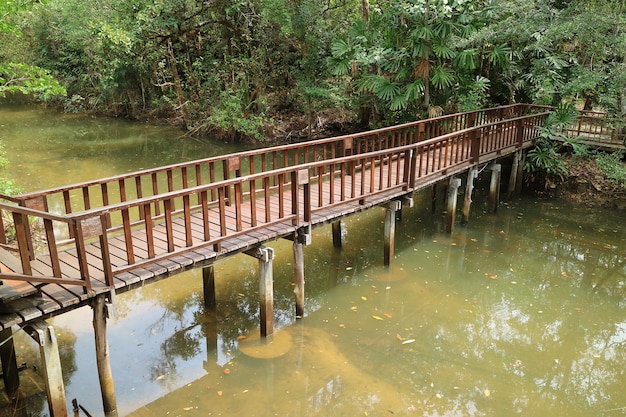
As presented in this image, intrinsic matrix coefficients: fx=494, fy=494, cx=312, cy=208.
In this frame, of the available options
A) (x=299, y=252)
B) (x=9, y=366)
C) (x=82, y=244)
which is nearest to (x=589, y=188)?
(x=299, y=252)

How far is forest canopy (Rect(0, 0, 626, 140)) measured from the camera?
11.4 meters

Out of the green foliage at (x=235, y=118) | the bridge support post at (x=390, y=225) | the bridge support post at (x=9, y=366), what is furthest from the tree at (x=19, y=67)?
the green foliage at (x=235, y=118)

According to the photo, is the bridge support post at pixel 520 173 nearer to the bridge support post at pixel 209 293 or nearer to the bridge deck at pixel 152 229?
the bridge deck at pixel 152 229

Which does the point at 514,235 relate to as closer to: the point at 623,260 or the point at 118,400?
the point at 623,260

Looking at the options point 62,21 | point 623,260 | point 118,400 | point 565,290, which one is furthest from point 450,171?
point 62,21

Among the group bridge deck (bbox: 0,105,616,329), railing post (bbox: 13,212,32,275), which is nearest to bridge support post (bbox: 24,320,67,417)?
bridge deck (bbox: 0,105,616,329)

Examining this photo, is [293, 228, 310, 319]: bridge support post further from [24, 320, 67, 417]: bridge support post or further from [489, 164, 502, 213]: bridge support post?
[489, 164, 502, 213]: bridge support post

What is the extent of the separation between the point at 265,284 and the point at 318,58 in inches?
487

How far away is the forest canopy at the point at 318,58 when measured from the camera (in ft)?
37.5

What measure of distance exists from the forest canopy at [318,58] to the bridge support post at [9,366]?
4524mm

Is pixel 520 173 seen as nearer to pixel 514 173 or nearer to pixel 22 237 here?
pixel 514 173

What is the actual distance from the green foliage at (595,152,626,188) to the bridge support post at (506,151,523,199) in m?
1.79

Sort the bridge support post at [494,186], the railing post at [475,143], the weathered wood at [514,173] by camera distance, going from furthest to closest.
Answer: the weathered wood at [514,173] → the bridge support post at [494,186] → the railing post at [475,143]

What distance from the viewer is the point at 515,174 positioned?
1302cm
